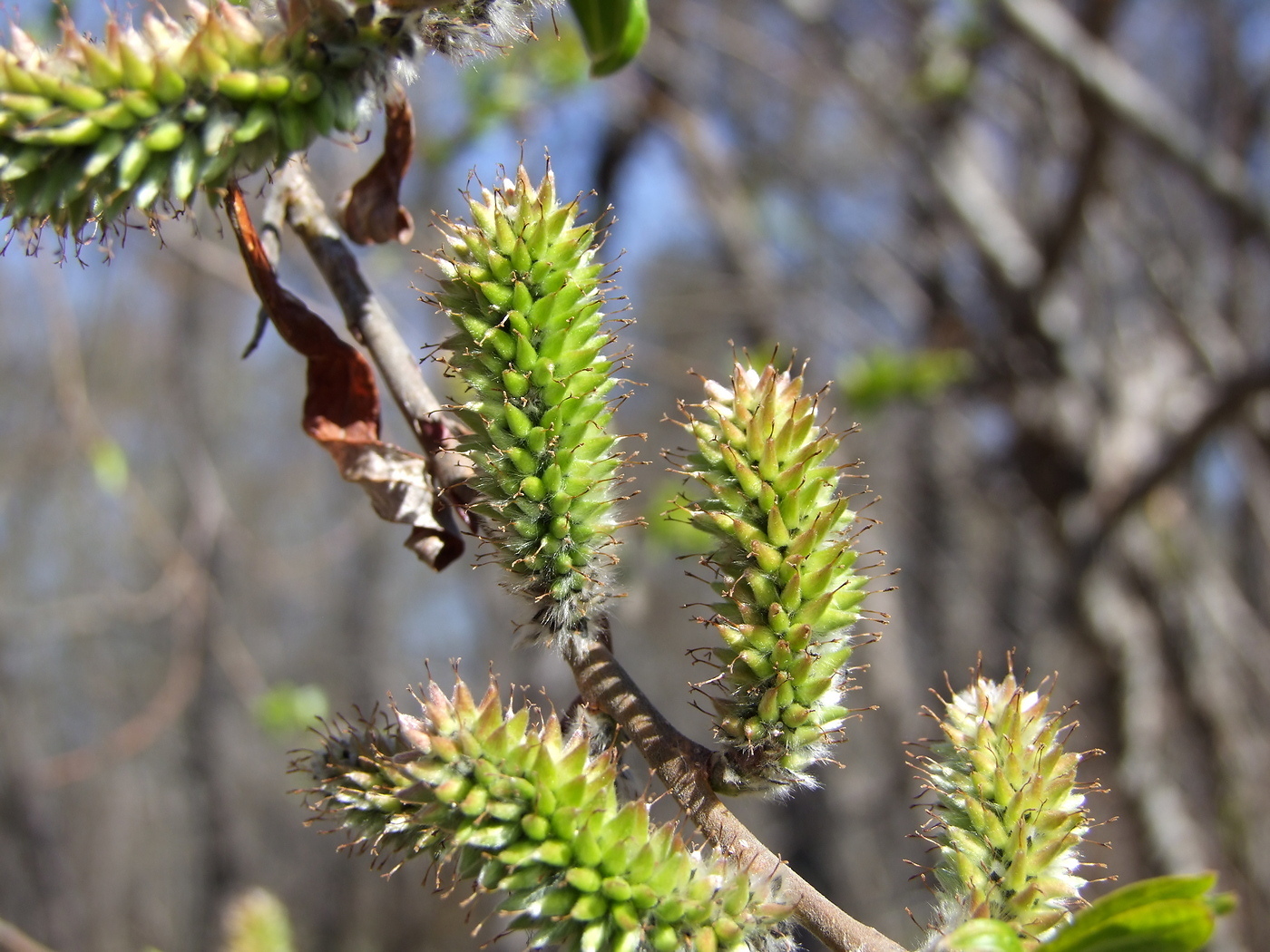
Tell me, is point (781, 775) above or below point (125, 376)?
below

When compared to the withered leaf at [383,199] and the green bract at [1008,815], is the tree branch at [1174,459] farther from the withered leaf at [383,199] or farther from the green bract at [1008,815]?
the withered leaf at [383,199]

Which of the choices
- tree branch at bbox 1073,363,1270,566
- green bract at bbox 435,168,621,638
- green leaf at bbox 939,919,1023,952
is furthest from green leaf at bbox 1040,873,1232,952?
tree branch at bbox 1073,363,1270,566

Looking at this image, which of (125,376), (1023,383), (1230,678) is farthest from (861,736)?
(125,376)

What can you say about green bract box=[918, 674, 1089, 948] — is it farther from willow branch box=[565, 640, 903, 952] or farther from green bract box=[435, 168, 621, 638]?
green bract box=[435, 168, 621, 638]

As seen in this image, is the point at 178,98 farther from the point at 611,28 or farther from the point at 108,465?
the point at 108,465

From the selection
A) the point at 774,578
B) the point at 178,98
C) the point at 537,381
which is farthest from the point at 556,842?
the point at 178,98

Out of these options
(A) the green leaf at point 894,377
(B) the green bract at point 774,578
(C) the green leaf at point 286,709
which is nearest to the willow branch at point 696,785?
(B) the green bract at point 774,578

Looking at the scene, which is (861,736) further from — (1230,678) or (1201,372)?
(1201,372)
